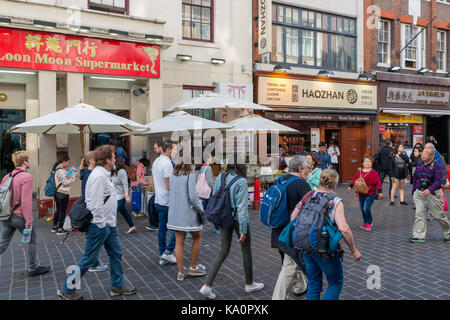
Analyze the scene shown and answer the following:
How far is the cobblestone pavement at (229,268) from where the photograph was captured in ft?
15.2

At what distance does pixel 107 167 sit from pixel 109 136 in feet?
26.1

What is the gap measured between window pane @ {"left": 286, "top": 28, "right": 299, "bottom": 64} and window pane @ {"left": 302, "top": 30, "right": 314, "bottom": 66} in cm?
37

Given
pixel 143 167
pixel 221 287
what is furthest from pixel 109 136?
pixel 221 287

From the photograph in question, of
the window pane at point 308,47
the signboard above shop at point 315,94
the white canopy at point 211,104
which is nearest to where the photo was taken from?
the white canopy at point 211,104

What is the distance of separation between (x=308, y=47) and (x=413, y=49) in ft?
22.0

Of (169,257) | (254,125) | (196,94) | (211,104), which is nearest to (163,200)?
(169,257)

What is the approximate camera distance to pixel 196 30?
1316 cm

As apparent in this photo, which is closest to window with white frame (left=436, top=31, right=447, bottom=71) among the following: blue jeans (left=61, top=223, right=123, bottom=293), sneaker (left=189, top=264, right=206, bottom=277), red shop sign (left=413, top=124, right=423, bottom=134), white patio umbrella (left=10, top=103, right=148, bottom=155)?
red shop sign (left=413, top=124, right=423, bottom=134)

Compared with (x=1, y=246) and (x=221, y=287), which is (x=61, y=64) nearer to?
(x=1, y=246)

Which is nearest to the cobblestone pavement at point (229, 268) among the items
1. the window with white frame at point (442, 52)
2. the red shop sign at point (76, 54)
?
the red shop sign at point (76, 54)

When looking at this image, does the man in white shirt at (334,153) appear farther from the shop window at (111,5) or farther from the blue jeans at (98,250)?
the blue jeans at (98,250)

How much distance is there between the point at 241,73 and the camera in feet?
45.3

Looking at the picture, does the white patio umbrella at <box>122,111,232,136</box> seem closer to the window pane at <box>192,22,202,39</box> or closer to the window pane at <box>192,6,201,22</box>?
the window pane at <box>192,22,202,39</box>

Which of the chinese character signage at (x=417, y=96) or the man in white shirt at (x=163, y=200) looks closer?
the man in white shirt at (x=163, y=200)
